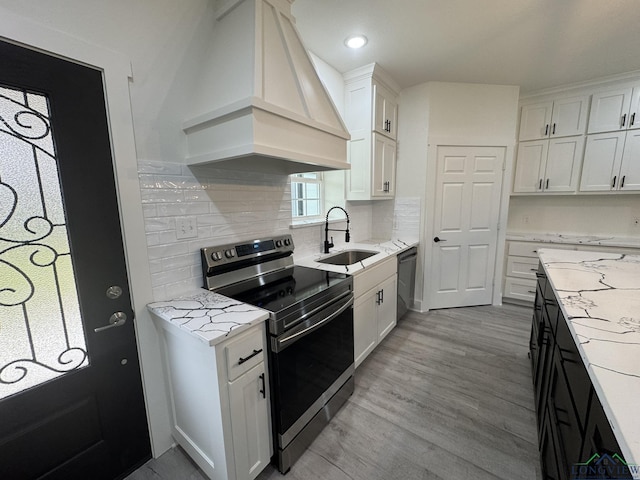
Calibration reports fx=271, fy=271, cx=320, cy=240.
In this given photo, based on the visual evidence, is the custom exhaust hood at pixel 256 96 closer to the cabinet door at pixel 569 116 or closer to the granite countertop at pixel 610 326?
the granite countertop at pixel 610 326

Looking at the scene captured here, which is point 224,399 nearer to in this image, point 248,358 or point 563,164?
point 248,358

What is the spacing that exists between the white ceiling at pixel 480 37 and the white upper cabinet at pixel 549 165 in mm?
694

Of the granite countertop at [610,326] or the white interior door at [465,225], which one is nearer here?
the granite countertop at [610,326]

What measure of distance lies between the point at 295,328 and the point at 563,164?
3783 mm

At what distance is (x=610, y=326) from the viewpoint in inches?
37.5

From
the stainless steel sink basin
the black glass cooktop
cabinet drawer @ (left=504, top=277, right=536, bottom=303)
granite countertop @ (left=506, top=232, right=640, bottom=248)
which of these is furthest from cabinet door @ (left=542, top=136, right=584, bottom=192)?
the black glass cooktop

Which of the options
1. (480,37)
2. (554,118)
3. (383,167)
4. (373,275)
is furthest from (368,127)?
(554,118)

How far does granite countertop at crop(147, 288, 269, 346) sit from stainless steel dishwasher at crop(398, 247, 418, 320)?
1.90 m

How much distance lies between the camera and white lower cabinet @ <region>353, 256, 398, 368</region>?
2.07 meters

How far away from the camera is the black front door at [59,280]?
103cm

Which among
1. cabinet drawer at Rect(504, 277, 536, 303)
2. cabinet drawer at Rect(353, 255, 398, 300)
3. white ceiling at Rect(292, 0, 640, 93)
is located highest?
white ceiling at Rect(292, 0, 640, 93)

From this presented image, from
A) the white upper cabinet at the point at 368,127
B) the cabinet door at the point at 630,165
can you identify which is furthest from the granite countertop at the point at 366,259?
the cabinet door at the point at 630,165

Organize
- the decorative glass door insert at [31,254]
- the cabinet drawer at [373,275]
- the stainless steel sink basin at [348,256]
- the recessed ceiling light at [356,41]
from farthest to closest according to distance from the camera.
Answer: the stainless steel sink basin at [348,256] → the recessed ceiling light at [356,41] → the cabinet drawer at [373,275] → the decorative glass door insert at [31,254]

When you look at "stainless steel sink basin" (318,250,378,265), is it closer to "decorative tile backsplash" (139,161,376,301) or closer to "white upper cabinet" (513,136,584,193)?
→ "decorative tile backsplash" (139,161,376,301)
